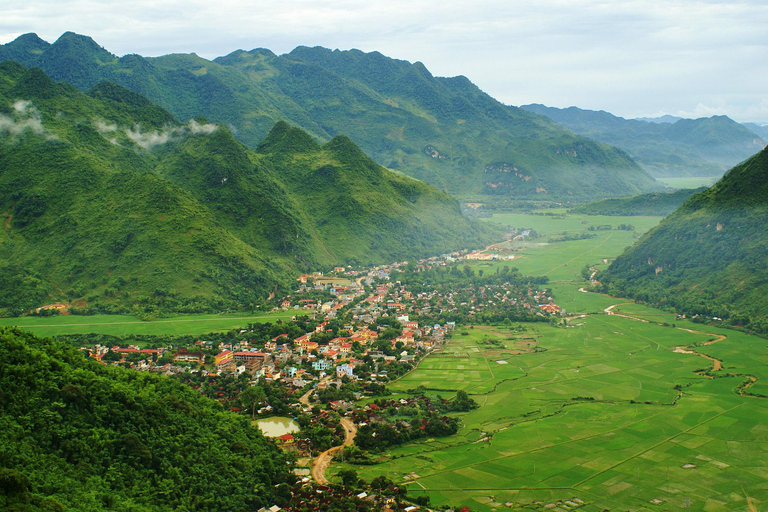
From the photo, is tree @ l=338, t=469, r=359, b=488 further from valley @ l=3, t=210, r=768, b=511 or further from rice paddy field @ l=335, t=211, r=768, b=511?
rice paddy field @ l=335, t=211, r=768, b=511

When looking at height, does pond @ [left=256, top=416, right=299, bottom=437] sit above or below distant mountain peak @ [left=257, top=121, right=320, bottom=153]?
below

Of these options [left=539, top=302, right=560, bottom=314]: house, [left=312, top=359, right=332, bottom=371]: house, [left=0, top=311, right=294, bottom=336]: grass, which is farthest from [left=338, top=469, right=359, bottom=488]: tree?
[left=539, top=302, right=560, bottom=314]: house

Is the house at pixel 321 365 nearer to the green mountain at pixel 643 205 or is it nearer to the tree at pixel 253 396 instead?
the tree at pixel 253 396

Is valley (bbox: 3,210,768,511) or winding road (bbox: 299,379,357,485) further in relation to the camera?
winding road (bbox: 299,379,357,485)

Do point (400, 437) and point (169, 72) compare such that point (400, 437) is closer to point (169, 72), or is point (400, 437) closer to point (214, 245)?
point (214, 245)

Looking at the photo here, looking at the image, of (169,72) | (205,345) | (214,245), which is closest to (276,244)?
(214,245)

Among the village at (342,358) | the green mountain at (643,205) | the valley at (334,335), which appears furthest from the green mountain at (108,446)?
the green mountain at (643,205)

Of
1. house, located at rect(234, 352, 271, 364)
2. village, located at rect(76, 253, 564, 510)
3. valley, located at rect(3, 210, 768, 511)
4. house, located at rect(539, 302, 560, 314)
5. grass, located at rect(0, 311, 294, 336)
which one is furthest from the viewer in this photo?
house, located at rect(539, 302, 560, 314)
